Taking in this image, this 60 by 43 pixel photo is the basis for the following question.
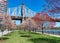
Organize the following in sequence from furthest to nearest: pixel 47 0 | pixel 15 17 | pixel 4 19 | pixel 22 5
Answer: pixel 22 5
pixel 15 17
pixel 4 19
pixel 47 0

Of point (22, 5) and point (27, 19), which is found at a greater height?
point (22, 5)

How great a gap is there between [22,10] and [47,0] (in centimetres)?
4917

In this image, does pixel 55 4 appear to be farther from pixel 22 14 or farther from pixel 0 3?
A: pixel 22 14

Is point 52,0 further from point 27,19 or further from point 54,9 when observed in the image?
point 27,19

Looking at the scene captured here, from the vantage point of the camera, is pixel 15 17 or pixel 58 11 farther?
pixel 15 17

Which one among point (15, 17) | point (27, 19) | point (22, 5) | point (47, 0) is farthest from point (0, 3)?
point (22, 5)

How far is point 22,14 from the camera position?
2340 inches

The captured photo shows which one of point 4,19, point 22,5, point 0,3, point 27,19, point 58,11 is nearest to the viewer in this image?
point 58,11

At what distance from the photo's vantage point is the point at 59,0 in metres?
14.0

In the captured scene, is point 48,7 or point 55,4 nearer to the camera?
point 55,4

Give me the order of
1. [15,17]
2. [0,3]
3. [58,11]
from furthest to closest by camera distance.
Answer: [15,17], [0,3], [58,11]

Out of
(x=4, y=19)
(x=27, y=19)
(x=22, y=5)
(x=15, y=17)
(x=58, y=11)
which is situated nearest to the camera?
(x=58, y=11)

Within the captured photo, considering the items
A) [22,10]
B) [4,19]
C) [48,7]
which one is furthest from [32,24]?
[48,7]

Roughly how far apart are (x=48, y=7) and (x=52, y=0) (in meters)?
0.81
